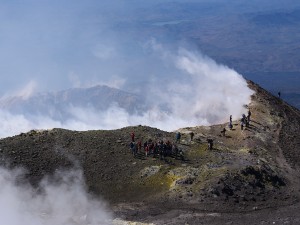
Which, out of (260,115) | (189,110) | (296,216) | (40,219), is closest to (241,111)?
(260,115)

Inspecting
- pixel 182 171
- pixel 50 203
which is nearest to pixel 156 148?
pixel 182 171

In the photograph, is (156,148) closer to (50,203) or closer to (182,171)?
(182,171)

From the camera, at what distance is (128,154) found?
76.8 metres

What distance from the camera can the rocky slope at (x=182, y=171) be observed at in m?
63.5

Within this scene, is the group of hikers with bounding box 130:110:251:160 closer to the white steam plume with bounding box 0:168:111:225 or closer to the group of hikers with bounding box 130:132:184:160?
the group of hikers with bounding box 130:132:184:160

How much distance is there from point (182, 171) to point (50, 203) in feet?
57.2

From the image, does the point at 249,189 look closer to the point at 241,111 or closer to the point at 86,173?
the point at 86,173

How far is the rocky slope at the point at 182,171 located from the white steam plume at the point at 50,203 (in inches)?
66.4

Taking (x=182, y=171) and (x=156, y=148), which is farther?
(x=156, y=148)

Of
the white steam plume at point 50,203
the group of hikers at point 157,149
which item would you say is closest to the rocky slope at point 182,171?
the group of hikers at point 157,149

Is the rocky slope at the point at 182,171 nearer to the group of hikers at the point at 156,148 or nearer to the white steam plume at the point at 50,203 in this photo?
the group of hikers at the point at 156,148

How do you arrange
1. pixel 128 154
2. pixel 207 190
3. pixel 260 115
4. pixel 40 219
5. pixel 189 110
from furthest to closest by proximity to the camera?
pixel 189 110, pixel 260 115, pixel 128 154, pixel 207 190, pixel 40 219

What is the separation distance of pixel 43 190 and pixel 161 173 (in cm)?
1491

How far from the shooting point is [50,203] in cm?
6431
